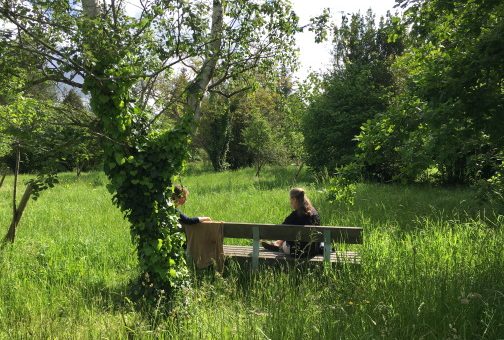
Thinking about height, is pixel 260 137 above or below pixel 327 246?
above

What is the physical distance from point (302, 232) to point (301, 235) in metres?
0.06

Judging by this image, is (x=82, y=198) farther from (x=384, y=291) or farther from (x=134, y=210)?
(x=384, y=291)

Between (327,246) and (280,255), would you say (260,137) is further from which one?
(327,246)

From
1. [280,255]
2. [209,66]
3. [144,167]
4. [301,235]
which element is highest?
[209,66]

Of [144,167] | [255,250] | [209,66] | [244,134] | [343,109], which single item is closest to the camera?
[144,167]

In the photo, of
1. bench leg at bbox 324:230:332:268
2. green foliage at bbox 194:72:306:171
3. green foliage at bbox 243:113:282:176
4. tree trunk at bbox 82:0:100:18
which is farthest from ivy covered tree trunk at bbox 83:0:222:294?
green foliage at bbox 243:113:282:176

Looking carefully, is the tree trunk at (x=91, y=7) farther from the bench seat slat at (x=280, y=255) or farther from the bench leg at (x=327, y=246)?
the bench leg at (x=327, y=246)

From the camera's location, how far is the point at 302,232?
17.1ft

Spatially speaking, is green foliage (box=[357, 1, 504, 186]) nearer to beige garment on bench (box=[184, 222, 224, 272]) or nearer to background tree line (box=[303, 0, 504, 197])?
background tree line (box=[303, 0, 504, 197])

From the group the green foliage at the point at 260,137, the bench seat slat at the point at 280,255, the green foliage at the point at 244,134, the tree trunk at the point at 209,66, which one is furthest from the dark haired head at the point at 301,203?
the green foliage at the point at 260,137

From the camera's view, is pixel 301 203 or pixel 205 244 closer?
pixel 205 244

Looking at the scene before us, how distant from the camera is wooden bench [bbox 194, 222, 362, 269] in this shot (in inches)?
201

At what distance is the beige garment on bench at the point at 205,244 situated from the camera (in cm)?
551

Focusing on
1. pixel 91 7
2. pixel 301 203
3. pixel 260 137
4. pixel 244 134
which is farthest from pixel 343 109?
pixel 91 7
